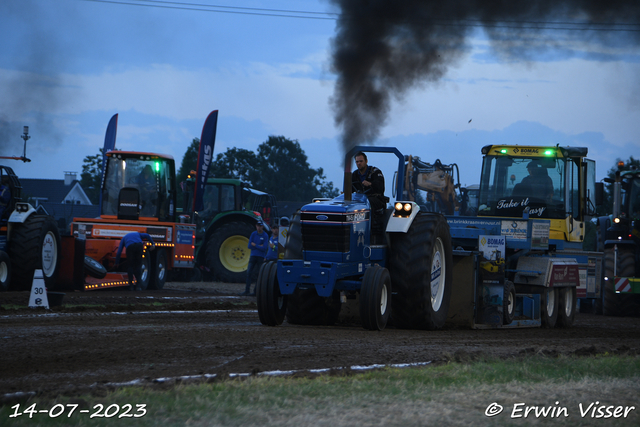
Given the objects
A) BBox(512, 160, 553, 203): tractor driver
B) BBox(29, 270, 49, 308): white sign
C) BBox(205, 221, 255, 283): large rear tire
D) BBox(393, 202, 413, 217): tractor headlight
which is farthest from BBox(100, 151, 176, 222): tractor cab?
BBox(393, 202, 413, 217): tractor headlight

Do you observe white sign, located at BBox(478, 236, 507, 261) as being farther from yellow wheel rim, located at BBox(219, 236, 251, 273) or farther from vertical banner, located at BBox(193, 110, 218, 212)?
yellow wheel rim, located at BBox(219, 236, 251, 273)

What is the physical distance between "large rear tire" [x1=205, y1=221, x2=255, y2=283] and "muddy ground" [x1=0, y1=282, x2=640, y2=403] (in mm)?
11000

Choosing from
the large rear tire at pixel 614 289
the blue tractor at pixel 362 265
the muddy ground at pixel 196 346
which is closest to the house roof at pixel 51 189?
the large rear tire at pixel 614 289

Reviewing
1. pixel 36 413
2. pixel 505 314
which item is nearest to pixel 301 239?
pixel 505 314

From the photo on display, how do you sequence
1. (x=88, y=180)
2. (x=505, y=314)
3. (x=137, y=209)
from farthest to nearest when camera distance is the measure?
1. (x=88, y=180)
2. (x=137, y=209)
3. (x=505, y=314)

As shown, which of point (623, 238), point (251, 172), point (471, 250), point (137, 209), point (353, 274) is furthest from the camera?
point (251, 172)

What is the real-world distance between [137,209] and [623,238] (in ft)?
37.1

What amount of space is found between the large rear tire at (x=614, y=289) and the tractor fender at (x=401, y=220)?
28.2 feet

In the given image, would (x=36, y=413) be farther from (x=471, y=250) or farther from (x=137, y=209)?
(x=137, y=209)

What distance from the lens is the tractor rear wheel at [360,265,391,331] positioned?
9.09 meters

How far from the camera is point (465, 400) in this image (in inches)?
188

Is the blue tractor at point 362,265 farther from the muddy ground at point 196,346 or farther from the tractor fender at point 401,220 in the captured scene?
the muddy ground at point 196,346

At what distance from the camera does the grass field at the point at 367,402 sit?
413cm

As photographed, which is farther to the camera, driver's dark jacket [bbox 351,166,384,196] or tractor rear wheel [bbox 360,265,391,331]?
driver's dark jacket [bbox 351,166,384,196]
